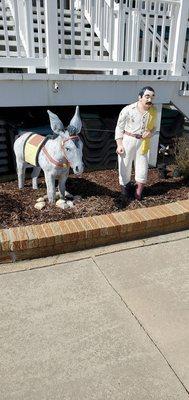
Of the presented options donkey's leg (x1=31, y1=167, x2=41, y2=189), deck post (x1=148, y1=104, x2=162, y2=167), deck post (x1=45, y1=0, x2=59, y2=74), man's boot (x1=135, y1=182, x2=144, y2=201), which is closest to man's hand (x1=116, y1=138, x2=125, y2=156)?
man's boot (x1=135, y1=182, x2=144, y2=201)

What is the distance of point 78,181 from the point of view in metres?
4.94

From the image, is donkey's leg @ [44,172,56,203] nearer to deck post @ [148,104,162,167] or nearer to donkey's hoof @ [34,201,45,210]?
donkey's hoof @ [34,201,45,210]

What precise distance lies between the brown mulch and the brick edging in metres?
0.28

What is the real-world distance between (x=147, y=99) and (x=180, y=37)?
1.99 metres

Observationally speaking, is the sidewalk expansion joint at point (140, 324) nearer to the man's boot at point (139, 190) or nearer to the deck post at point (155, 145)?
the man's boot at point (139, 190)

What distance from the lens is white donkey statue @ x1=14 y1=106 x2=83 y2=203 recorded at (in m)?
3.49

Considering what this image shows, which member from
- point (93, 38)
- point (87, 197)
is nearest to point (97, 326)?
point (87, 197)

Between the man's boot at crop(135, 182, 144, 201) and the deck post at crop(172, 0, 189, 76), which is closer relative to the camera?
the man's boot at crop(135, 182, 144, 201)

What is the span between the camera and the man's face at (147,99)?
151 inches

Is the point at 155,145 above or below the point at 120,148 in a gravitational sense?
below

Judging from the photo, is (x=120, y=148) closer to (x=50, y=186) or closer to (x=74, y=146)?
(x=74, y=146)

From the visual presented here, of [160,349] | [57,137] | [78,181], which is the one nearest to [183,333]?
[160,349]

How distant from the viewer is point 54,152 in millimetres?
3762

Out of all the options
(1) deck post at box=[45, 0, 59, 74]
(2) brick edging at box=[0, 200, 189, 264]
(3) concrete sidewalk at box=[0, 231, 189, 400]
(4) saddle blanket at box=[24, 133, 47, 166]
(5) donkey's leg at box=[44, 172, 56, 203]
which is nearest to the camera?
(3) concrete sidewalk at box=[0, 231, 189, 400]
